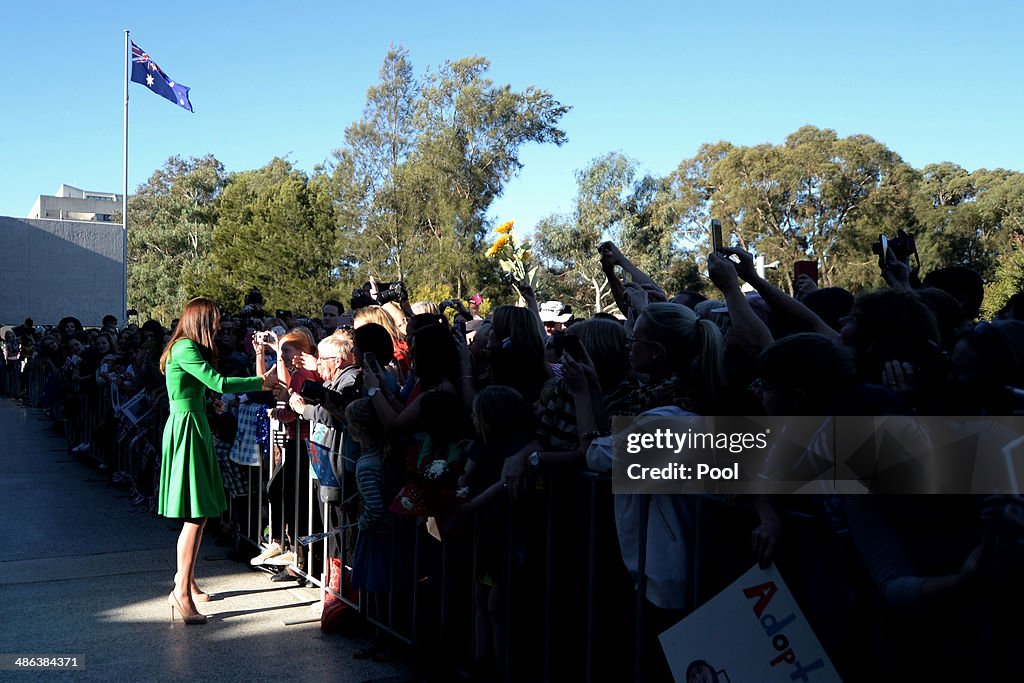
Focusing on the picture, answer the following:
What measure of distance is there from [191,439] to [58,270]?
35136mm

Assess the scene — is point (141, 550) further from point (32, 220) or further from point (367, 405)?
point (32, 220)

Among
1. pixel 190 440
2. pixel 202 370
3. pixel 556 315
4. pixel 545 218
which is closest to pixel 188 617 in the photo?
pixel 190 440

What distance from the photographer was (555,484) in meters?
3.74

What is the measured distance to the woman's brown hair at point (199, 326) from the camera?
18.9 ft

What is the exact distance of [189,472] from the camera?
5.70 metres

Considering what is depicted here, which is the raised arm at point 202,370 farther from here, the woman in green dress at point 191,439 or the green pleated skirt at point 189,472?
the green pleated skirt at point 189,472

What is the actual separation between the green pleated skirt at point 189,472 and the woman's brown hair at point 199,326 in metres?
0.39

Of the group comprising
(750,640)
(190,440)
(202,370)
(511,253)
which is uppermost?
(511,253)

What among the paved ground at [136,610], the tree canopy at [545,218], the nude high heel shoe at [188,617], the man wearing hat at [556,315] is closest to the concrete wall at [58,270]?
the tree canopy at [545,218]

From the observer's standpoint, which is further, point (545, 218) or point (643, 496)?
point (545, 218)

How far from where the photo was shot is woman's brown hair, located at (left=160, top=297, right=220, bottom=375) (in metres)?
5.75

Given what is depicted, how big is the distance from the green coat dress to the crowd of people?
20.0 inches

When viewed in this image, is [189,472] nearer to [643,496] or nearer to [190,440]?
[190,440]

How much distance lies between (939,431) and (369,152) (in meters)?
54.3
